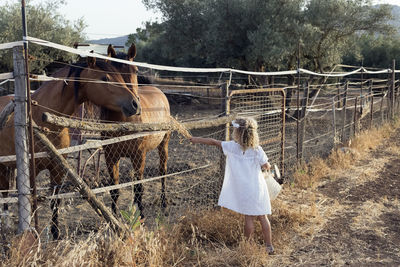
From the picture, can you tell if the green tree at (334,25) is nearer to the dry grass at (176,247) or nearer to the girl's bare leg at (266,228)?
the dry grass at (176,247)

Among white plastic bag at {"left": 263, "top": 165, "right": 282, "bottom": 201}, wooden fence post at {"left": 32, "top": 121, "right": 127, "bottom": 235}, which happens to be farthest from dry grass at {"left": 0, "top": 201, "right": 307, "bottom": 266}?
white plastic bag at {"left": 263, "top": 165, "right": 282, "bottom": 201}

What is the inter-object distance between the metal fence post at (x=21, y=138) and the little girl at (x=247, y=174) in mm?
1608

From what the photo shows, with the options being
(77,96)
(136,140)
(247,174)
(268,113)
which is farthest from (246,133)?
(268,113)

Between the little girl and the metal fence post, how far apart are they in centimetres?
161

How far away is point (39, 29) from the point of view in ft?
55.0

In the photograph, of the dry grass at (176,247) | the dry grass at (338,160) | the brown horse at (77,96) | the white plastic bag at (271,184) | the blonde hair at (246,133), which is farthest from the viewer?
the dry grass at (338,160)

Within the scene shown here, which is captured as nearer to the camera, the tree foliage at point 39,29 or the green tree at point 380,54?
the tree foliage at point 39,29

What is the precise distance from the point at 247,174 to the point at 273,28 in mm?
11873

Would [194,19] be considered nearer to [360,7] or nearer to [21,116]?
[360,7]

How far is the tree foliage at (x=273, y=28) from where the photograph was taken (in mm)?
14453

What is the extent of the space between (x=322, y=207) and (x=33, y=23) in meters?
15.6

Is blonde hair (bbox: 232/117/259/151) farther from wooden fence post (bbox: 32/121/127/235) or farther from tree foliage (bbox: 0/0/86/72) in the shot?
tree foliage (bbox: 0/0/86/72)

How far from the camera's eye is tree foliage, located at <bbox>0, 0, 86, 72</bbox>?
15.4m

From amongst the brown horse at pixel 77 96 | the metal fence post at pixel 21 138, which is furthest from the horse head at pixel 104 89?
the metal fence post at pixel 21 138
